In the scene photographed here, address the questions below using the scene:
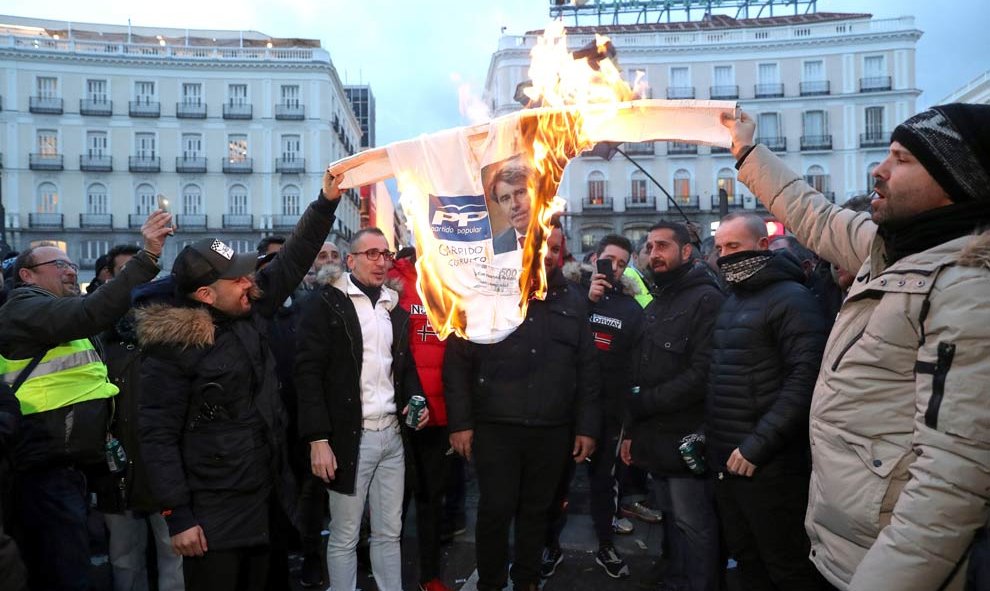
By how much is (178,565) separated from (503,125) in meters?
3.31

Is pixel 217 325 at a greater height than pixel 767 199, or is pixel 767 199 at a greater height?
pixel 767 199

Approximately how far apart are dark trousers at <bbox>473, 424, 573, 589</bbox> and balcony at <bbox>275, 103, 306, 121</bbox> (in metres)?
43.4

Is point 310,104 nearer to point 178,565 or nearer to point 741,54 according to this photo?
point 741,54

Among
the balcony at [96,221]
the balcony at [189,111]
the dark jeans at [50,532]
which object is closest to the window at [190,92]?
the balcony at [189,111]

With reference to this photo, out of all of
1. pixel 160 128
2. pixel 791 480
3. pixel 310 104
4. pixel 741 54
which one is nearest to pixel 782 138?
pixel 741 54

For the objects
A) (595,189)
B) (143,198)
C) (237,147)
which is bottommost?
(595,189)

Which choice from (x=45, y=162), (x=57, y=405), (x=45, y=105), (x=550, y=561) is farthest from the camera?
(x=45, y=105)

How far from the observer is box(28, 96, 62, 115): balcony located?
41.0 metres

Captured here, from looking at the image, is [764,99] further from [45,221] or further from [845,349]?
[45,221]

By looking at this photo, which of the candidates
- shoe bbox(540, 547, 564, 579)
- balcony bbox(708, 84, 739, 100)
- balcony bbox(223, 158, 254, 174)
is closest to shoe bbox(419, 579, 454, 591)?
shoe bbox(540, 547, 564, 579)

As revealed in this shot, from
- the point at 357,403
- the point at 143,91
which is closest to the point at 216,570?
the point at 357,403

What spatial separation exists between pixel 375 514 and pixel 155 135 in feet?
151

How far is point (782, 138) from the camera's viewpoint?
4228 cm

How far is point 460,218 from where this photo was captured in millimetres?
3115
